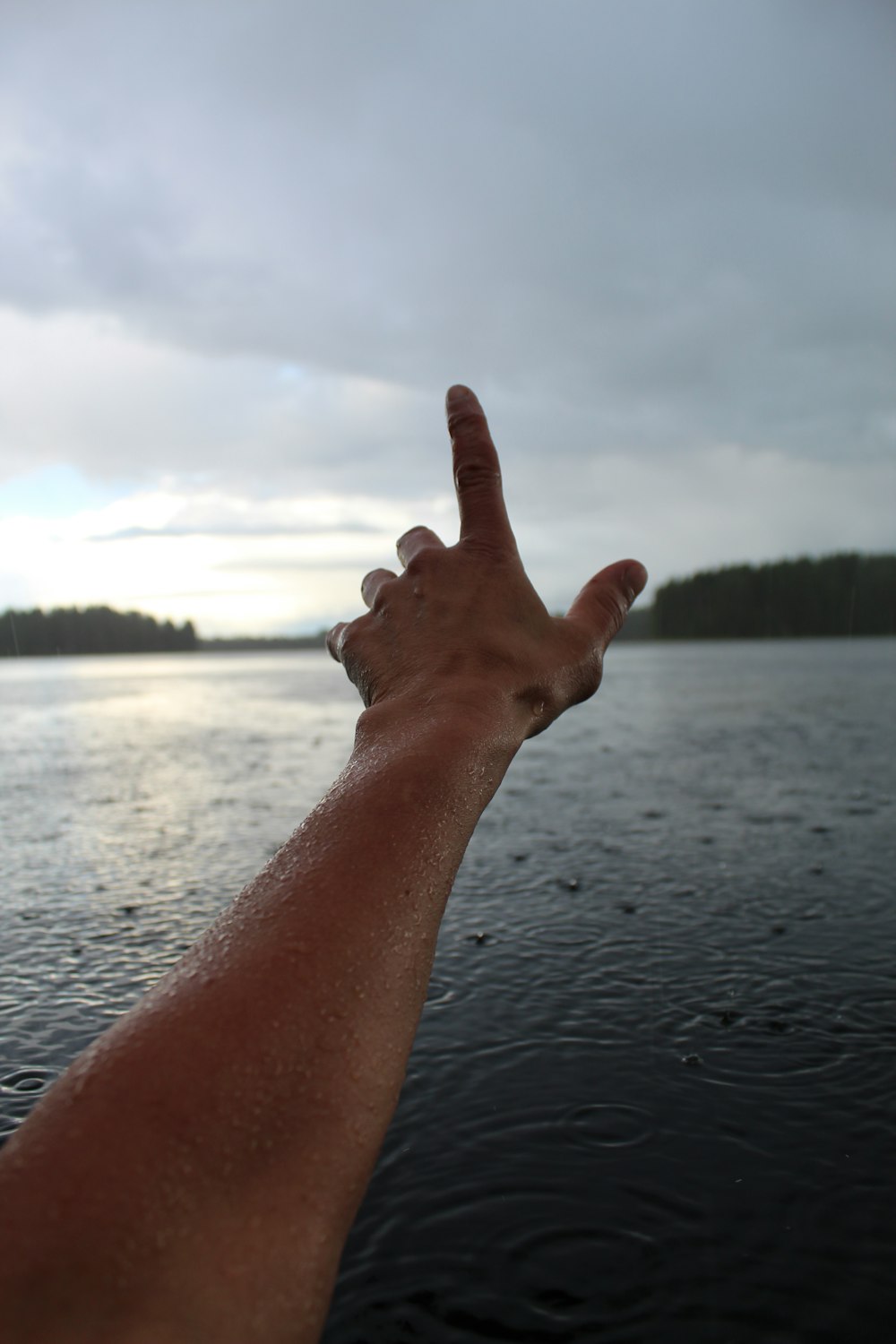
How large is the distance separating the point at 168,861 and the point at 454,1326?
804cm

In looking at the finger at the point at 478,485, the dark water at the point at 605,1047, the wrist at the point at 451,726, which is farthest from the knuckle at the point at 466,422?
the dark water at the point at 605,1047

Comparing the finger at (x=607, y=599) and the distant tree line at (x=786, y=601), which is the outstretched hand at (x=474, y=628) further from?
the distant tree line at (x=786, y=601)

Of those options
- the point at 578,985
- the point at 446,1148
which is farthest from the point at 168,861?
the point at 446,1148

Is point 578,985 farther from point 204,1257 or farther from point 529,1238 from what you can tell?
point 204,1257

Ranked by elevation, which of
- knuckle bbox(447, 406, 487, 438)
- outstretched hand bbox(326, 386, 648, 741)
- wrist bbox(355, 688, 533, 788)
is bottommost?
wrist bbox(355, 688, 533, 788)

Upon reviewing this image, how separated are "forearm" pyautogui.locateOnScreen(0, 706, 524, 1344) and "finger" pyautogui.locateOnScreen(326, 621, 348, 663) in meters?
0.76

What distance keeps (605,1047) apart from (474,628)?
11.8 feet

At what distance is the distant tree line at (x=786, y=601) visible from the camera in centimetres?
15675

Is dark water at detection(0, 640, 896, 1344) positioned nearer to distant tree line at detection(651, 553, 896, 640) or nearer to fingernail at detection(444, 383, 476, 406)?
fingernail at detection(444, 383, 476, 406)

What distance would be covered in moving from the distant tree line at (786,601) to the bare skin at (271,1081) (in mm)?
168098

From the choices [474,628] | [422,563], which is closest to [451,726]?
[474,628]

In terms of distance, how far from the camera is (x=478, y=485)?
2152mm

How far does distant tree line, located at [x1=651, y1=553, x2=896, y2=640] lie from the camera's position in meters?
157

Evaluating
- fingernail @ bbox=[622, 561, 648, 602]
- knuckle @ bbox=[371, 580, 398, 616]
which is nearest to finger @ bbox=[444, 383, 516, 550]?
knuckle @ bbox=[371, 580, 398, 616]
